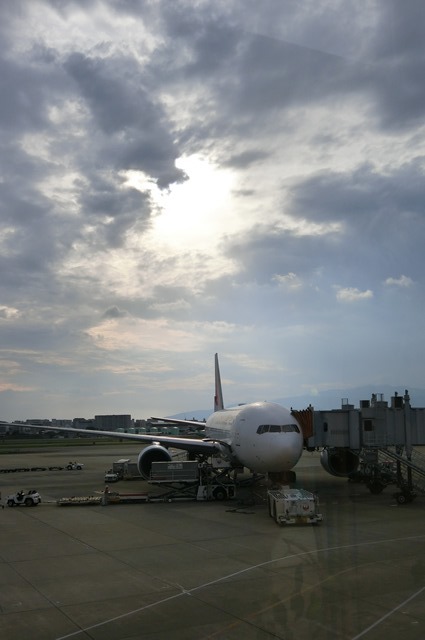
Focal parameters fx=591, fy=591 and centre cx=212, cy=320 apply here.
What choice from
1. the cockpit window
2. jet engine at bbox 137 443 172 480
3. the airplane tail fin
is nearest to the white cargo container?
the cockpit window

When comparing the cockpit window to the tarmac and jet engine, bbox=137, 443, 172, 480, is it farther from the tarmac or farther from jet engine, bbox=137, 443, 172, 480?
jet engine, bbox=137, 443, 172, 480

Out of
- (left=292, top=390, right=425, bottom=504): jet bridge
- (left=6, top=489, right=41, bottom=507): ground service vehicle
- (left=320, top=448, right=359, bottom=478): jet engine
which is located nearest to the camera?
(left=6, top=489, right=41, bottom=507): ground service vehicle

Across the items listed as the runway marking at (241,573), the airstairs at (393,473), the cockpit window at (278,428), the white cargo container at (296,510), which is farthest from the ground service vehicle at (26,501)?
the airstairs at (393,473)

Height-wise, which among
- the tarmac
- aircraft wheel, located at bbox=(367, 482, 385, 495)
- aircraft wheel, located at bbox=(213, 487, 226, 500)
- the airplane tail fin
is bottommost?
the tarmac

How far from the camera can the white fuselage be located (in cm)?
2608

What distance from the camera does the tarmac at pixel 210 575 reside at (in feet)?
34.5

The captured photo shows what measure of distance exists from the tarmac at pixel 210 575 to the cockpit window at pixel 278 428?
11.8 feet

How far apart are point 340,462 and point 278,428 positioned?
8322mm

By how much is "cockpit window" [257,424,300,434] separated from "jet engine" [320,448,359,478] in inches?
276

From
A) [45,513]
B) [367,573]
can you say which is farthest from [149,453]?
[367,573]

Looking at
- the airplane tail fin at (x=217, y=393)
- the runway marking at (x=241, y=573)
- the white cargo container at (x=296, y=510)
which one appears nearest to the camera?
the runway marking at (x=241, y=573)

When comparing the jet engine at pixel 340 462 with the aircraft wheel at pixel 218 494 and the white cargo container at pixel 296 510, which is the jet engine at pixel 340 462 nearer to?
the aircraft wheel at pixel 218 494

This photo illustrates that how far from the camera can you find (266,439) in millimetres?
26391

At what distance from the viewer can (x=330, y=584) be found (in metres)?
13.0
